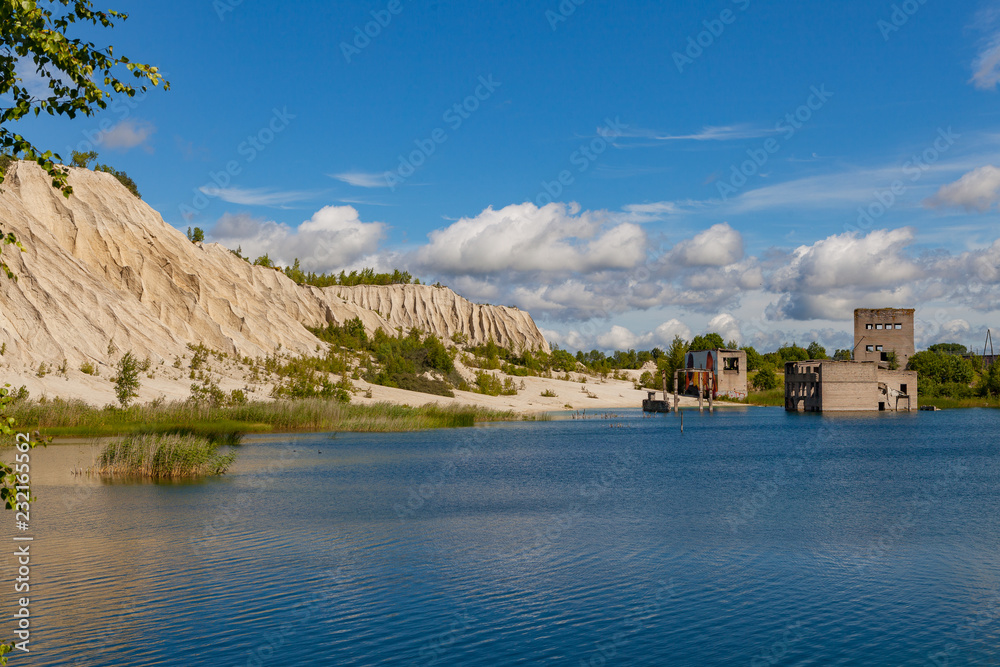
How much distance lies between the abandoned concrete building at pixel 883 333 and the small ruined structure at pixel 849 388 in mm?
13000

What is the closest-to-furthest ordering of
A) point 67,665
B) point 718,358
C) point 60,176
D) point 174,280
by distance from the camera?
point 60,176, point 67,665, point 174,280, point 718,358

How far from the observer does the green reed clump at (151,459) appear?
31797mm

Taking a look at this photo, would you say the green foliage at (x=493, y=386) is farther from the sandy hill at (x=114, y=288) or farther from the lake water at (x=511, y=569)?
the lake water at (x=511, y=569)

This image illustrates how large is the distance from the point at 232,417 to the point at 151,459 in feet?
92.9

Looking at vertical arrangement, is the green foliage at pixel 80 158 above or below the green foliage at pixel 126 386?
above

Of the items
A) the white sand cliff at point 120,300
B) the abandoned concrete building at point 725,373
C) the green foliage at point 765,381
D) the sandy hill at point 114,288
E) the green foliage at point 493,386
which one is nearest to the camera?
the white sand cliff at point 120,300

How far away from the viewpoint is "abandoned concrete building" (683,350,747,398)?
141m

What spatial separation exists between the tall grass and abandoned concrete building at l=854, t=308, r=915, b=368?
75771 mm

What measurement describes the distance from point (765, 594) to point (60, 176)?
47.6 ft

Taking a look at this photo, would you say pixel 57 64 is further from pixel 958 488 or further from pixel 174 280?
pixel 174 280

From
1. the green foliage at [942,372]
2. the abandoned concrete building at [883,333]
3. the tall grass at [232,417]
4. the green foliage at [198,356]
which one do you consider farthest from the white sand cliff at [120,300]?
the green foliage at [942,372]

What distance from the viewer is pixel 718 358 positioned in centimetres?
14100

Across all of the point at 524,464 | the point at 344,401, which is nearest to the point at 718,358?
the point at 344,401

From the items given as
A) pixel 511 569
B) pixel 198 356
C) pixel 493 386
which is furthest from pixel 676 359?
pixel 511 569
